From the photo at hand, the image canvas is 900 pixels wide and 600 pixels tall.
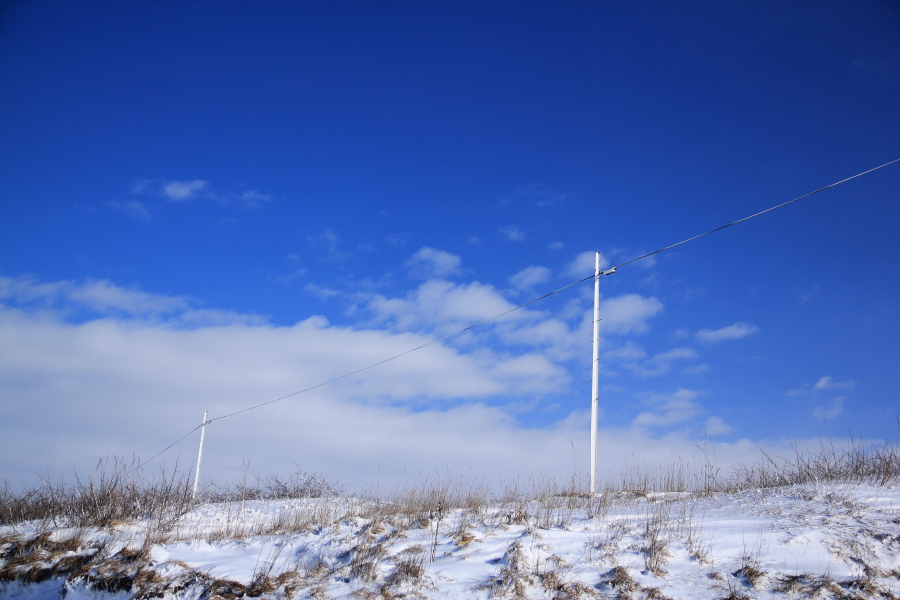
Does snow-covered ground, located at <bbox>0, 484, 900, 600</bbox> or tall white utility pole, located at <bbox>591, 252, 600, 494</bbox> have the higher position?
tall white utility pole, located at <bbox>591, 252, 600, 494</bbox>

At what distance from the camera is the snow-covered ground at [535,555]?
523cm

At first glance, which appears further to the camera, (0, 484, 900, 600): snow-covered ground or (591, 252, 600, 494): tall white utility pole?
(591, 252, 600, 494): tall white utility pole

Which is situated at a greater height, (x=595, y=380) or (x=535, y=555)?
(x=595, y=380)

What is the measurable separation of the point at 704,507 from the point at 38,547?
9.96 meters

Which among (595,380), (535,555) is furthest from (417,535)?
(595,380)

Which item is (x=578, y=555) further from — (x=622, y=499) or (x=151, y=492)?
(x=151, y=492)

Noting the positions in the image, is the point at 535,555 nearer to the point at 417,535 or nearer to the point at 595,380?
the point at 417,535

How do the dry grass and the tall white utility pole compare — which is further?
the tall white utility pole

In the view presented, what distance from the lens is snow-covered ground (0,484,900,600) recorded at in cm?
523

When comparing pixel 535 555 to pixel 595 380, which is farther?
pixel 595 380

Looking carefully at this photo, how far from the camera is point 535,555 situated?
19.8ft

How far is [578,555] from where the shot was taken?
19.9ft

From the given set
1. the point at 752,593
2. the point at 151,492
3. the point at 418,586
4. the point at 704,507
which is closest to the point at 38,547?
the point at 151,492

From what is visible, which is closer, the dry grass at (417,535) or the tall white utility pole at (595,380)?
the dry grass at (417,535)
